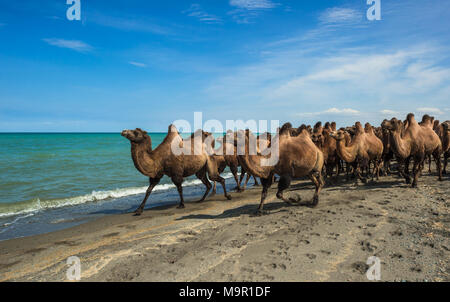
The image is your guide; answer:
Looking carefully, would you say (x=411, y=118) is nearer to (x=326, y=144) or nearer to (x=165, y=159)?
(x=326, y=144)

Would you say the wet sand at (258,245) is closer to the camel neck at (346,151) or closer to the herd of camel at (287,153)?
the herd of camel at (287,153)

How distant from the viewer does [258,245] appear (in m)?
5.11

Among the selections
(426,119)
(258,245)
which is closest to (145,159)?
(258,245)

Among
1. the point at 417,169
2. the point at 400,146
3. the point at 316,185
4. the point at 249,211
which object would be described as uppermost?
the point at 400,146

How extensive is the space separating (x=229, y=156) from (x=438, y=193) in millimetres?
7764

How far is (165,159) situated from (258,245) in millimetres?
4913

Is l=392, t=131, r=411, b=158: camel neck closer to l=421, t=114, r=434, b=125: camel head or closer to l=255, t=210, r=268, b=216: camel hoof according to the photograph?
l=421, t=114, r=434, b=125: camel head

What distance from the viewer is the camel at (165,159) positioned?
8.32 m

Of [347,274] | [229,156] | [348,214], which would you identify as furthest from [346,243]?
[229,156]

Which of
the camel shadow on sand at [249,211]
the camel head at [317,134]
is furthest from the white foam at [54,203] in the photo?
the camel head at [317,134]

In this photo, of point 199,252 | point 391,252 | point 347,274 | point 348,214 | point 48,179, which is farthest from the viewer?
point 48,179

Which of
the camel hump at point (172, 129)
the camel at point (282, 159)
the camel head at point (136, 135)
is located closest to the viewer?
the camel at point (282, 159)
